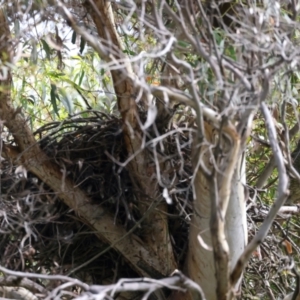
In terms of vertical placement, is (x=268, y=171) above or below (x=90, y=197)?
below

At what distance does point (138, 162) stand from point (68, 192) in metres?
0.31

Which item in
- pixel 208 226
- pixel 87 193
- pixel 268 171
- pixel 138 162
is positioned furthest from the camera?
pixel 268 171

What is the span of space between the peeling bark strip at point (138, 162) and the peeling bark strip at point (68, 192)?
49 mm

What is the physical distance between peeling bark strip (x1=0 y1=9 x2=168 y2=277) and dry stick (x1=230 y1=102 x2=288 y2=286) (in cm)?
89

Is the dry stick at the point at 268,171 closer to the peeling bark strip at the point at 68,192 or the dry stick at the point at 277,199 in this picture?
the peeling bark strip at the point at 68,192

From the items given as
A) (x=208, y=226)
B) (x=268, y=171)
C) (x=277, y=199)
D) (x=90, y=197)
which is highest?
(x=277, y=199)

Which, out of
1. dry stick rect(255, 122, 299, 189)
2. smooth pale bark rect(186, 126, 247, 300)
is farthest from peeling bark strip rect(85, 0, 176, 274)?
dry stick rect(255, 122, 299, 189)

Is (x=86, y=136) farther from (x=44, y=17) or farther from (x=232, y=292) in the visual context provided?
(x=232, y=292)

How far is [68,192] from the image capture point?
8.83 ft

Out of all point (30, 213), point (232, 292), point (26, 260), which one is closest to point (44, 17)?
point (30, 213)

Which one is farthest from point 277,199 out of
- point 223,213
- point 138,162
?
point 138,162

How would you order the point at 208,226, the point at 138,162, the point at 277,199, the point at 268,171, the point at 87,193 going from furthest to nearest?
the point at 268,171
the point at 87,193
the point at 138,162
the point at 208,226
the point at 277,199

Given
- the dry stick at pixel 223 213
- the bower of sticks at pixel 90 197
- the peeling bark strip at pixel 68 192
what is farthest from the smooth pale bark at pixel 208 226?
the dry stick at pixel 223 213

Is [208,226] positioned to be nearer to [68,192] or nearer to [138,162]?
[138,162]
